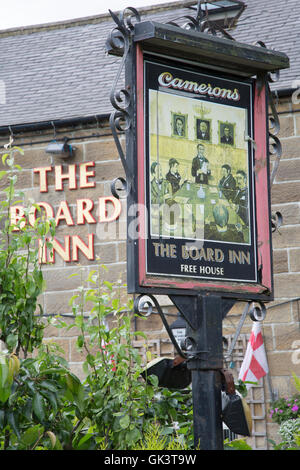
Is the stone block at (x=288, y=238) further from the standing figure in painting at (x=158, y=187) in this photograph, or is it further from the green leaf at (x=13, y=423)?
the green leaf at (x=13, y=423)

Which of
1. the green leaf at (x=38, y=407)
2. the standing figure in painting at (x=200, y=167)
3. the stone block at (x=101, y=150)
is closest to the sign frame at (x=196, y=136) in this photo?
the standing figure in painting at (x=200, y=167)

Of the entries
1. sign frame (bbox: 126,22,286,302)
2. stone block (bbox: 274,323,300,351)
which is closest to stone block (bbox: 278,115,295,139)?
stone block (bbox: 274,323,300,351)

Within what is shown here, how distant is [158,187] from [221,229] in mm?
493

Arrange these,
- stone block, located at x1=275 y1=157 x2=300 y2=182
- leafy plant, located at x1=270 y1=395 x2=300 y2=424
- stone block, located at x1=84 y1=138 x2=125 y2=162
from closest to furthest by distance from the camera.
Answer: leafy plant, located at x1=270 y1=395 x2=300 y2=424 → stone block, located at x1=275 y1=157 x2=300 y2=182 → stone block, located at x1=84 y1=138 x2=125 y2=162

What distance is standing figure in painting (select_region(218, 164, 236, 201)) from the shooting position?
→ 4.70m

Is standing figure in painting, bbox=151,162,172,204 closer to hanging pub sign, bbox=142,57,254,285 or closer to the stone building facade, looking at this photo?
hanging pub sign, bbox=142,57,254,285

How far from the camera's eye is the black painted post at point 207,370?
4270 millimetres

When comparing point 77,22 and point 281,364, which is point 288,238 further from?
point 77,22

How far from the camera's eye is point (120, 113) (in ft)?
14.5

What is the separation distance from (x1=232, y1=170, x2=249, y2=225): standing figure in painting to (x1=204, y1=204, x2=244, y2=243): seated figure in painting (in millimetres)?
91

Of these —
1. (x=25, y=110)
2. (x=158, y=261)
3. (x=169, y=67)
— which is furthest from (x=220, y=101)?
(x=25, y=110)

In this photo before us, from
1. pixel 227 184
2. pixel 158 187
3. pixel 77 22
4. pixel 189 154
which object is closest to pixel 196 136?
pixel 189 154

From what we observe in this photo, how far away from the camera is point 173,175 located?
4.50m

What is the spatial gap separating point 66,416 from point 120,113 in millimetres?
1895
